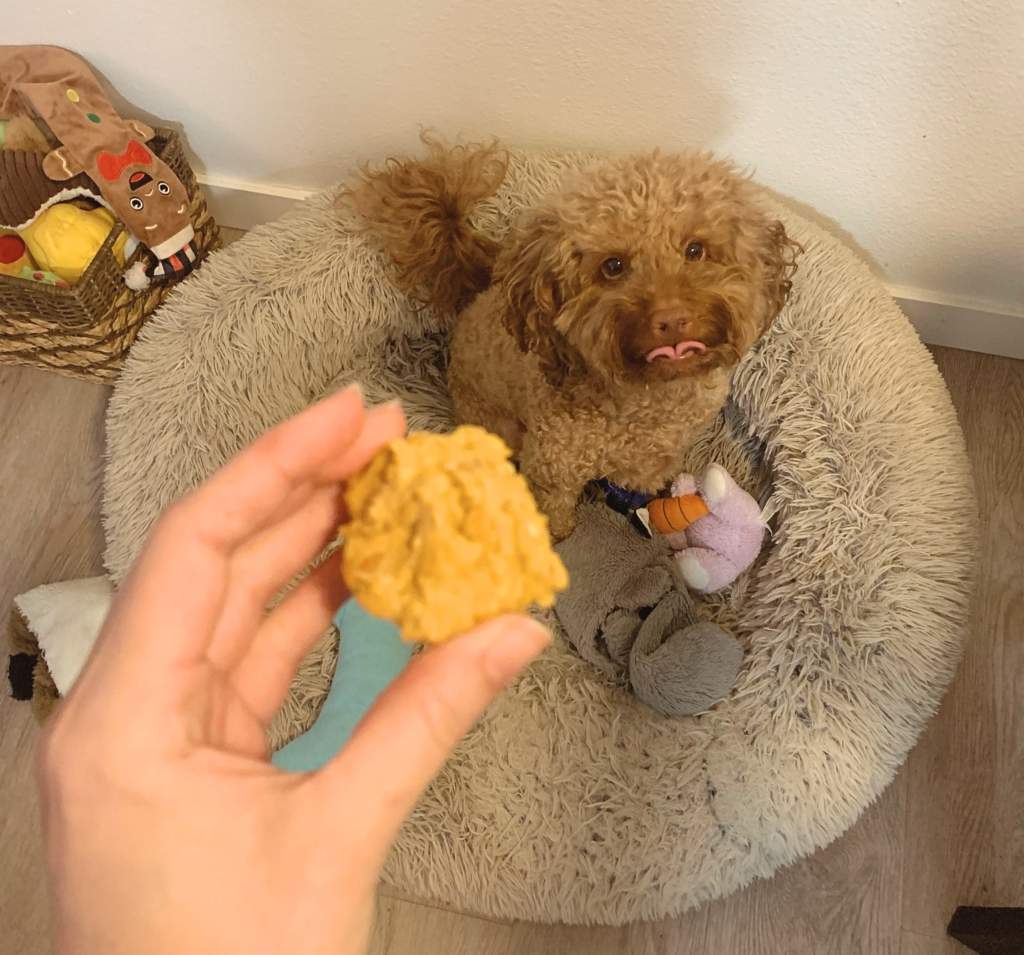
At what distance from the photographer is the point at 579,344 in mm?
802

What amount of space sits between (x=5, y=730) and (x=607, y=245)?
114 centimetres

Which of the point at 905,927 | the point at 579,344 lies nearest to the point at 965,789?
the point at 905,927

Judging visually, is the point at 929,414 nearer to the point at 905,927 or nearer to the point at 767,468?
the point at 767,468

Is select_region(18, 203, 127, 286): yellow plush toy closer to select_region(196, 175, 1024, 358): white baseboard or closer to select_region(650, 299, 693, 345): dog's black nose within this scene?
select_region(196, 175, 1024, 358): white baseboard

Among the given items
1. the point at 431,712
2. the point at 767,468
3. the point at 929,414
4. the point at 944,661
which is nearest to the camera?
the point at 431,712

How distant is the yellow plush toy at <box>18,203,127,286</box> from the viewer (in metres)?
1.12

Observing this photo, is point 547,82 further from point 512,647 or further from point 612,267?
point 512,647

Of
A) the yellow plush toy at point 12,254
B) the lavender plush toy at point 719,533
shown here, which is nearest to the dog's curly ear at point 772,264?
the lavender plush toy at point 719,533

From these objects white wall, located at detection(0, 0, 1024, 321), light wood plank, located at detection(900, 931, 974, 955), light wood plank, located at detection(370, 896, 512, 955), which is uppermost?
white wall, located at detection(0, 0, 1024, 321)

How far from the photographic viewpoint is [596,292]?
78cm

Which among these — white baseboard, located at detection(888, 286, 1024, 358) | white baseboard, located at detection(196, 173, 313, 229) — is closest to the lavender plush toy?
white baseboard, located at detection(888, 286, 1024, 358)

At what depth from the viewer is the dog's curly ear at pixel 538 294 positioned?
802 millimetres

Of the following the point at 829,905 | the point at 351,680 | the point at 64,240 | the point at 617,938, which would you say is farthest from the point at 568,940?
the point at 64,240

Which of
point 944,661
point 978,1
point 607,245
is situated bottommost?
point 944,661
